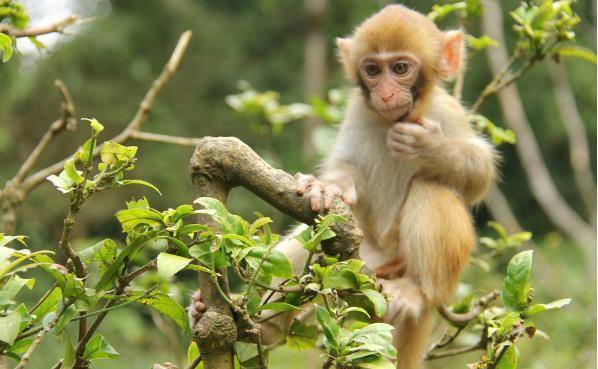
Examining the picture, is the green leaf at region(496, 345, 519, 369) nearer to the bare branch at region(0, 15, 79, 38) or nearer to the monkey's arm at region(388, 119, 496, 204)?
the bare branch at region(0, 15, 79, 38)

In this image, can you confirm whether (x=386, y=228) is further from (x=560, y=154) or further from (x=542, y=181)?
(x=560, y=154)

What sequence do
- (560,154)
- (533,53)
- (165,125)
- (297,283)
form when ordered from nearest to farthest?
1. (297,283)
2. (533,53)
3. (165,125)
4. (560,154)

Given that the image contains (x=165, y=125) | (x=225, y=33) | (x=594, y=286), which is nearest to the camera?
(x=594, y=286)

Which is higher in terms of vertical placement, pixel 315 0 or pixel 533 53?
pixel 533 53

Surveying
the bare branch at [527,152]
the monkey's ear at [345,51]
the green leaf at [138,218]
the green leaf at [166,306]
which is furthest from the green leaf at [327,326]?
Answer: the bare branch at [527,152]

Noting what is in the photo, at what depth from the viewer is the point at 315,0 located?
23000mm

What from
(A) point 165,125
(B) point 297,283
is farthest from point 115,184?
(A) point 165,125

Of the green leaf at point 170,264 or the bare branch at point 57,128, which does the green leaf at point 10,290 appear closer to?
the green leaf at point 170,264

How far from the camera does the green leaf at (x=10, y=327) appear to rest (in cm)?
200

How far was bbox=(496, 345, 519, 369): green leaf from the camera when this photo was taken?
8.56ft

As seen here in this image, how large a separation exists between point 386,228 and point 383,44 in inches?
44.5

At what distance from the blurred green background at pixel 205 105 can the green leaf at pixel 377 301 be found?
20.5ft

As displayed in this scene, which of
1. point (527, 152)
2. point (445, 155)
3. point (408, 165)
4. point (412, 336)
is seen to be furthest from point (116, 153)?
point (527, 152)

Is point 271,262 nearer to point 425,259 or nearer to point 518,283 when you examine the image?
point 518,283
